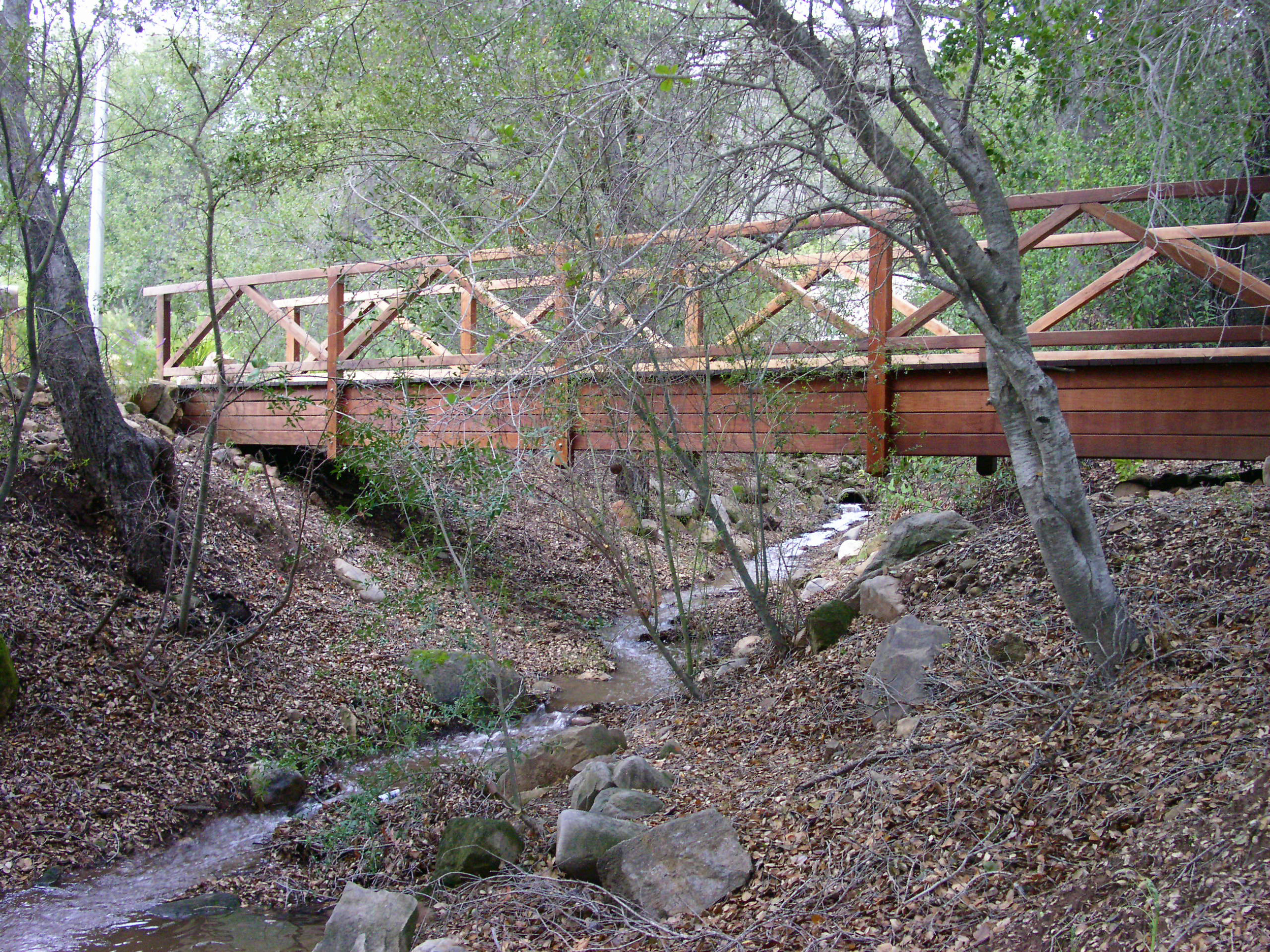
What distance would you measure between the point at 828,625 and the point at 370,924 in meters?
3.56

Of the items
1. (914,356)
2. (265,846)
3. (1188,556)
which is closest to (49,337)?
(265,846)

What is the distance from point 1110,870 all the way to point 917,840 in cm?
71

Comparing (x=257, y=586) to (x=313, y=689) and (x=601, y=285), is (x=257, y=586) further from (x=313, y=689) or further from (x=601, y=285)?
(x=601, y=285)

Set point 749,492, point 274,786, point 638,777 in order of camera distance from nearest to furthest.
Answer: point 638,777, point 274,786, point 749,492

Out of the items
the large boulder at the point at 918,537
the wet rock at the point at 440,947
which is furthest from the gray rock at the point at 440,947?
the large boulder at the point at 918,537

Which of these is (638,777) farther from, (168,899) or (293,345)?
(293,345)

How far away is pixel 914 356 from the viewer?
6.35 m

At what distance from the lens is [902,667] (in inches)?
187

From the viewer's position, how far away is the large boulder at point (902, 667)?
4.57 metres

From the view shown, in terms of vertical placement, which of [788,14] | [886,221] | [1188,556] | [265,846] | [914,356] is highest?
[788,14]

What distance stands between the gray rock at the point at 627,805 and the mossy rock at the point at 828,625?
6.88ft

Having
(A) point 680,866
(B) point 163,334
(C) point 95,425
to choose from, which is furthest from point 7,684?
(B) point 163,334

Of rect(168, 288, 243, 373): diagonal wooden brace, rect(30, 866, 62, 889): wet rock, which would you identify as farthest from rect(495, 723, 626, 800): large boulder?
rect(168, 288, 243, 373): diagonal wooden brace

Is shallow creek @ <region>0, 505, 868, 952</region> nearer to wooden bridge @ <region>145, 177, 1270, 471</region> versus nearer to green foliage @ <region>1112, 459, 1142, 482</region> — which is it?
wooden bridge @ <region>145, 177, 1270, 471</region>
